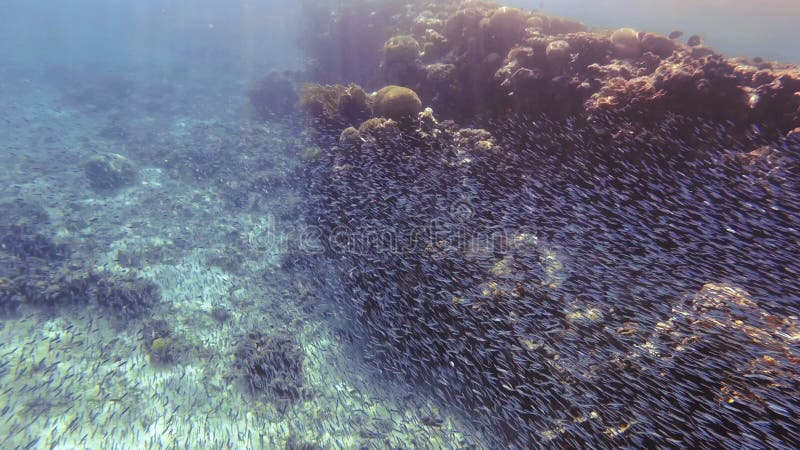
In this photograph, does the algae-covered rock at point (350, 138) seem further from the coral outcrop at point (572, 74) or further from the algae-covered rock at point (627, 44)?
the algae-covered rock at point (627, 44)

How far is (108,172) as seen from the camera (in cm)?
1766

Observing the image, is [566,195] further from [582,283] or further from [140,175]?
[140,175]

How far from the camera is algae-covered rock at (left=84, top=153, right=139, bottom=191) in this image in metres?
17.4

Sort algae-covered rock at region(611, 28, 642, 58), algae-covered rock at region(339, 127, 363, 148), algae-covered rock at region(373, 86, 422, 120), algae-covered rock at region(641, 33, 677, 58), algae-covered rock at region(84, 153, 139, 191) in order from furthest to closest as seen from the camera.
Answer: algae-covered rock at region(84, 153, 139, 191), algae-covered rock at region(339, 127, 363, 148), algae-covered rock at region(373, 86, 422, 120), algae-covered rock at region(641, 33, 677, 58), algae-covered rock at region(611, 28, 642, 58)

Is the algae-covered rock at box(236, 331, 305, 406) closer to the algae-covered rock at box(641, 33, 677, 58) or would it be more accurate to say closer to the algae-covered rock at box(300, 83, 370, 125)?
the algae-covered rock at box(300, 83, 370, 125)

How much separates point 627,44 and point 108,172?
22213 mm

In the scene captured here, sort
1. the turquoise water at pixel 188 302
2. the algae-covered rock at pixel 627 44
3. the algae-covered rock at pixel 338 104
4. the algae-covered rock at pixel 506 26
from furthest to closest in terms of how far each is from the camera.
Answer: the algae-covered rock at pixel 338 104 → the algae-covered rock at pixel 506 26 → the algae-covered rock at pixel 627 44 → the turquoise water at pixel 188 302

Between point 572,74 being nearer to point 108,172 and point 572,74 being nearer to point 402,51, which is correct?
point 402,51

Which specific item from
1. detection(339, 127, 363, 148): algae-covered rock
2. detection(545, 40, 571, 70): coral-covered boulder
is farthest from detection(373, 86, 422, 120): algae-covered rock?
detection(545, 40, 571, 70): coral-covered boulder

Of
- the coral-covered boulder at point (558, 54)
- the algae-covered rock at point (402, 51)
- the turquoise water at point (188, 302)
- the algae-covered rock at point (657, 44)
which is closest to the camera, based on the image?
the turquoise water at point (188, 302)

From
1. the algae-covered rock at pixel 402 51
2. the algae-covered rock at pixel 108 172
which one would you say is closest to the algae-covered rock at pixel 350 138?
the algae-covered rock at pixel 402 51

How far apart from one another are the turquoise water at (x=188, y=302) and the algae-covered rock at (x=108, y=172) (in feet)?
0.32

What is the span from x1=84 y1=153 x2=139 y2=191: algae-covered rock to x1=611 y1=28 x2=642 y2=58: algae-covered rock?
2098 centimetres

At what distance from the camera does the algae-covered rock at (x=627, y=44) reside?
40.9ft
